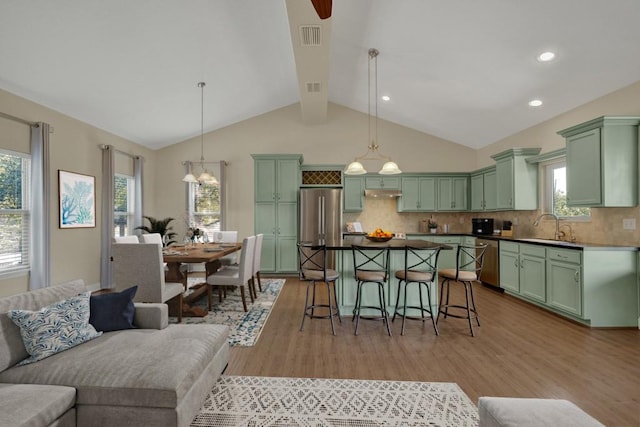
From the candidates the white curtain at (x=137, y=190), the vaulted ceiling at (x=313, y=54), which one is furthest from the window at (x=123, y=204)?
the vaulted ceiling at (x=313, y=54)

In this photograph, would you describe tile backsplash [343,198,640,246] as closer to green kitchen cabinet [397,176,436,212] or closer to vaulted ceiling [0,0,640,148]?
green kitchen cabinet [397,176,436,212]

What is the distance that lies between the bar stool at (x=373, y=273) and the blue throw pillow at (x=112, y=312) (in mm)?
2056

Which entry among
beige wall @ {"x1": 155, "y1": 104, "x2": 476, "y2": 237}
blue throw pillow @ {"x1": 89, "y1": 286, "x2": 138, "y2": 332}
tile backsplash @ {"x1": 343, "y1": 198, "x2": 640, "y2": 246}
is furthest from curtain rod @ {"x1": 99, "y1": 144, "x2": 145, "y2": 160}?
tile backsplash @ {"x1": 343, "y1": 198, "x2": 640, "y2": 246}

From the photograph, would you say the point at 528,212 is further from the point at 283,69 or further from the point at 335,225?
the point at 283,69

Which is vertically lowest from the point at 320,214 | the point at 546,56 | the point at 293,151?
the point at 320,214

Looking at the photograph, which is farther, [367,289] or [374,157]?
[374,157]

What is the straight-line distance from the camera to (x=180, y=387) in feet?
5.16

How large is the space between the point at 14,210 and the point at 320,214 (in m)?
4.45

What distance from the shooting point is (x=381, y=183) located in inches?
260

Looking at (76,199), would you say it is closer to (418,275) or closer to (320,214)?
(320,214)

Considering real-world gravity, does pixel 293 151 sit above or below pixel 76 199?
above

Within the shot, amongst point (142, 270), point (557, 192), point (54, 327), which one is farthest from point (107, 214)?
point (557, 192)

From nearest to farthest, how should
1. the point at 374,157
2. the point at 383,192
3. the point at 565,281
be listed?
the point at 565,281
the point at 383,192
the point at 374,157

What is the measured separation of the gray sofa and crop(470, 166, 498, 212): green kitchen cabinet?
A: 5.59m
